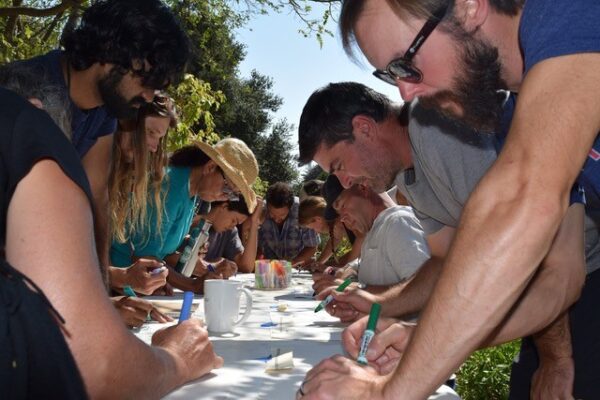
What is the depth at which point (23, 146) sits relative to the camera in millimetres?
927

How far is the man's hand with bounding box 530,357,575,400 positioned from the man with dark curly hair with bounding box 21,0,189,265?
1.82m

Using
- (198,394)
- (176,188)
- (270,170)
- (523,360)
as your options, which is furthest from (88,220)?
(270,170)

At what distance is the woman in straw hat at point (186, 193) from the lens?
11.7ft

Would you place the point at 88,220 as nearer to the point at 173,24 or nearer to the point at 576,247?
the point at 576,247

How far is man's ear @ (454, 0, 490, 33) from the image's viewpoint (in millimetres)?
1348

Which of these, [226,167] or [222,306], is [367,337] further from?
[226,167]

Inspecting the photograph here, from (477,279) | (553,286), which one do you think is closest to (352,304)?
(553,286)

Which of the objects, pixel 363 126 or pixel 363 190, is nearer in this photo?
pixel 363 126

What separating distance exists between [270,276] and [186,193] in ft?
2.48

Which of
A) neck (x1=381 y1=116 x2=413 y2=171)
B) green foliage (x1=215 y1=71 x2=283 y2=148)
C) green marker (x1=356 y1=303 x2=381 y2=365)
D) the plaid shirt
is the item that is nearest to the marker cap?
green marker (x1=356 y1=303 x2=381 y2=365)

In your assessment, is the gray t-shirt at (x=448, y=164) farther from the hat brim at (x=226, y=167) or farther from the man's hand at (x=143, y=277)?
the hat brim at (x=226, y=167)

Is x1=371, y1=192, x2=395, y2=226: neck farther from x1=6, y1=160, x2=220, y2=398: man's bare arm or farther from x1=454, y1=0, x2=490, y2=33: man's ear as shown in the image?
x1=6, y1=160, x2=220, y2=398: man's bare arm

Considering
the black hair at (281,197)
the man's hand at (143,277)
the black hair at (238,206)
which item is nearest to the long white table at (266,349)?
the man's hand at (143,277)

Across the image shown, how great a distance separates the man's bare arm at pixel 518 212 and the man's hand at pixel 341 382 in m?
0.16
